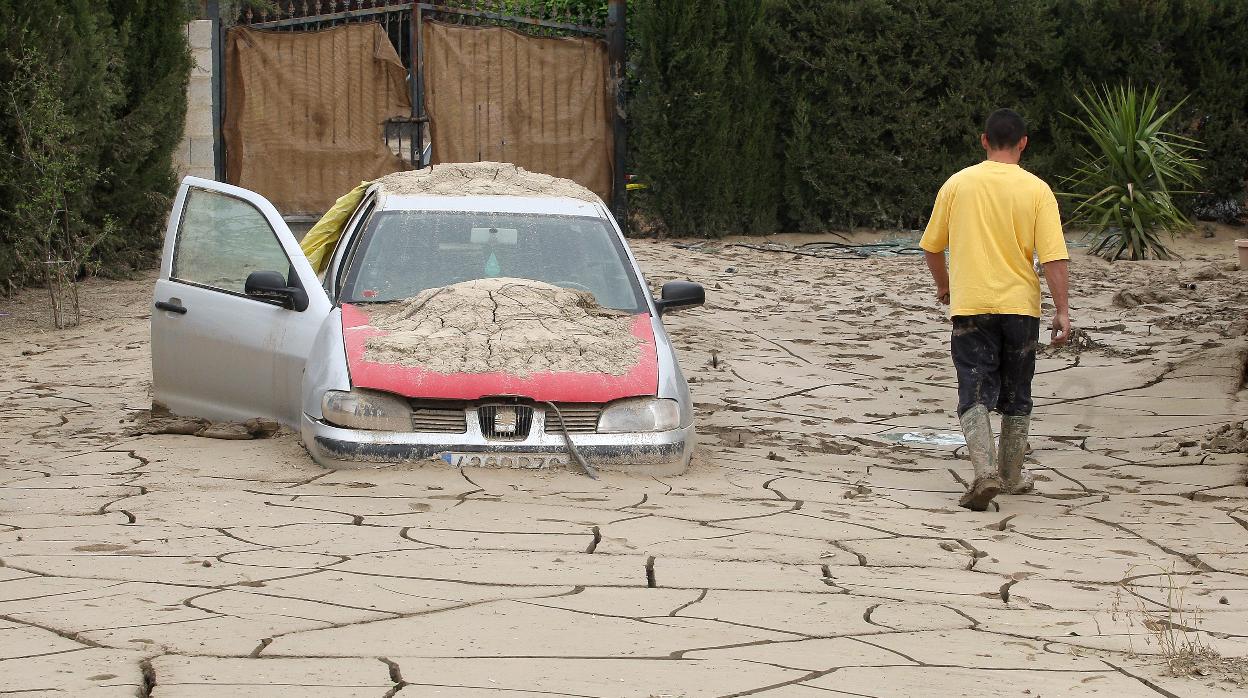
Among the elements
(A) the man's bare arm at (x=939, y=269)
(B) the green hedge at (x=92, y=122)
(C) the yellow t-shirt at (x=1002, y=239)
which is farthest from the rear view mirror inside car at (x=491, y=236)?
(B) the green hedge at (x=92, y=122)

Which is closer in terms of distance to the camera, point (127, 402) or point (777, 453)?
point (777, 453)

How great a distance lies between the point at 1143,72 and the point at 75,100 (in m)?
11.5

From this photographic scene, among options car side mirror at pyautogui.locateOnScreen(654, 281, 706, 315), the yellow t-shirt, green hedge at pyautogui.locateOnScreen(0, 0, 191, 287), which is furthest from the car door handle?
green hedge at pyautogui.locateOnScreen(0, 0, 191, 287)

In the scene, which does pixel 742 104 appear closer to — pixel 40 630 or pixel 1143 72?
pixel 1143 72

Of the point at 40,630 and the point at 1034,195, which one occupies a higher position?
the point at 1034,195

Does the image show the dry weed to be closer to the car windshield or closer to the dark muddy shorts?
the dark muddy shorts

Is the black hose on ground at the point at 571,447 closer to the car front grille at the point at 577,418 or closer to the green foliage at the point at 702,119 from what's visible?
the car front grille at the point at 577,418

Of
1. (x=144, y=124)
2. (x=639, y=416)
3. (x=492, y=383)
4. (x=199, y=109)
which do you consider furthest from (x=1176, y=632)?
(x=199, y=109)

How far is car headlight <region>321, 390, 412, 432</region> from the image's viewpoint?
6926 millimetres

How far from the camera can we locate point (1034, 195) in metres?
7.18

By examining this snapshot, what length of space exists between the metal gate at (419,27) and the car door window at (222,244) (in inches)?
368

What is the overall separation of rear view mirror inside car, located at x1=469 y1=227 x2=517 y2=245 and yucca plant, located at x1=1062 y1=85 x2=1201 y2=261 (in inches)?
403

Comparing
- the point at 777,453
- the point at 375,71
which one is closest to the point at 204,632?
the point at 777,453

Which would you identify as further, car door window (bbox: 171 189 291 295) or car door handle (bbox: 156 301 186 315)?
car door window (bbox: 171 189 291 295)
